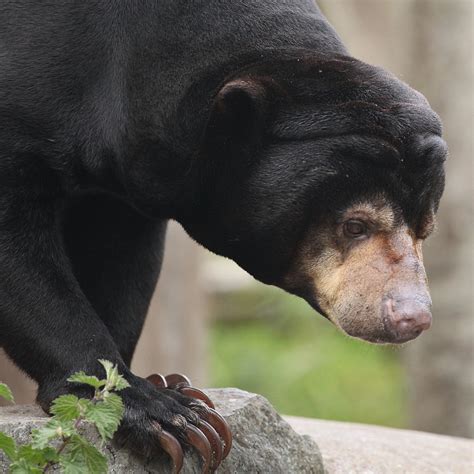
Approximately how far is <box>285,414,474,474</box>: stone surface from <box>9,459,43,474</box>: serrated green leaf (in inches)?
63.2

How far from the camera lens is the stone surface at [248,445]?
4195mm

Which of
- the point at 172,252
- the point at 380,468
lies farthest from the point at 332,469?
the point at 172,252

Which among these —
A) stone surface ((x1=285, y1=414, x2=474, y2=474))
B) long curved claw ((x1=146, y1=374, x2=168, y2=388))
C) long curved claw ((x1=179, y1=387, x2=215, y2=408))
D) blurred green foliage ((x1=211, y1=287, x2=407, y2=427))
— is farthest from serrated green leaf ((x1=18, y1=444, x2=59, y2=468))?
blurred green foliage ((x1=211, y1=287, x2=407, y2=427))

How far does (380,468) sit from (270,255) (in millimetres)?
972

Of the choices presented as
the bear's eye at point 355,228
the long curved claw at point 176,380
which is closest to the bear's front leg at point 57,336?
the long curved claw at point 176,380

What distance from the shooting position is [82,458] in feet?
12.1

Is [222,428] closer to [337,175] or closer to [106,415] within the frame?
[106,415]

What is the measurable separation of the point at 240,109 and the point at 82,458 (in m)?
1.45

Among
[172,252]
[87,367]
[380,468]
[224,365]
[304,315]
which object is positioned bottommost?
[87,367]

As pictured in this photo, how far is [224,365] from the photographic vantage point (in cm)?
1385

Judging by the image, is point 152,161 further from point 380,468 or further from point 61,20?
point 380,468

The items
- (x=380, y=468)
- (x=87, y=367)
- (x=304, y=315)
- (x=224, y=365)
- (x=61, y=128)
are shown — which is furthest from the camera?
(x=304, y=315)

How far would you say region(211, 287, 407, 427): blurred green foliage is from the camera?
13086mm

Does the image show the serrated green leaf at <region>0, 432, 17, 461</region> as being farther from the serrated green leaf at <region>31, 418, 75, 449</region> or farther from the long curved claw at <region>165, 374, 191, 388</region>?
the long curved claw at <region>165, 374, 191, 388</region>
